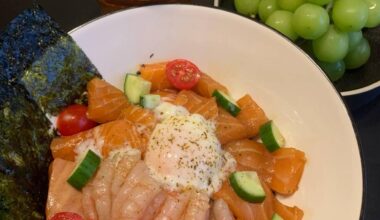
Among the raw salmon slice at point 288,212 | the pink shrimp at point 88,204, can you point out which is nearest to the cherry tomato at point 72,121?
the pink shrimp at point 88,204

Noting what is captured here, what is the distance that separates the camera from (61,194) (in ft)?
4.78

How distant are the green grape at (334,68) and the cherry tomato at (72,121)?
36.8 inches

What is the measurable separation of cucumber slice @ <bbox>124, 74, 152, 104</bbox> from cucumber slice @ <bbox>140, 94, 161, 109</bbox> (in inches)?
1.2

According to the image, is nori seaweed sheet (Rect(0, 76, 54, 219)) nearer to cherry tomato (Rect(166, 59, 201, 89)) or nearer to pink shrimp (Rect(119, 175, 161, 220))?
pink shrimp (Rect(119, 175, 161, 220))

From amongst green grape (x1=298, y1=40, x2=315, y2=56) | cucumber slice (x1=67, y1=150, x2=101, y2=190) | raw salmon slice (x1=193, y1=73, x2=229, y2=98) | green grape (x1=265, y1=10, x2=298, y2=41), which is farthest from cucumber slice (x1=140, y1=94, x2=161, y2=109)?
green grape (x1=298, y1=40, x2=315, y2=56)

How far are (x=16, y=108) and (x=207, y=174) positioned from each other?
66 centimetres

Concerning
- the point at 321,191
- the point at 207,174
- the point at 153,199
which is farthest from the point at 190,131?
the point at 321,191

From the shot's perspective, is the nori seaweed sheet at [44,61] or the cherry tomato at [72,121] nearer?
the nori seaweed sheet at [44,61]

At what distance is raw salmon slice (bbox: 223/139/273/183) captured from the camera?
1557 mm

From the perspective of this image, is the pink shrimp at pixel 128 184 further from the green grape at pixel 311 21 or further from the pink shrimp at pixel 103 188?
the green grape at pixel 311 21

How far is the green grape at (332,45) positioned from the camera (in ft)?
5.66

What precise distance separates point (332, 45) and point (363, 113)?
1.28 feet

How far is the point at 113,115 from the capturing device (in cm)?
167

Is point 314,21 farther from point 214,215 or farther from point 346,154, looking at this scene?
point 214,215
